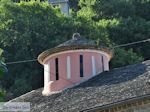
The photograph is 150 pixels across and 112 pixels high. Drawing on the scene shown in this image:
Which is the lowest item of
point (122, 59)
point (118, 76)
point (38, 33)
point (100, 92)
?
point (122, 59)

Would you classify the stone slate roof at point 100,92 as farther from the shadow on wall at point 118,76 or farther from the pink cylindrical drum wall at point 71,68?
the pink cylindrical drum wall at point 71,68

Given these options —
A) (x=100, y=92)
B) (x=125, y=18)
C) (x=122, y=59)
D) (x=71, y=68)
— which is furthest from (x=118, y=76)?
(x=125, y=18)

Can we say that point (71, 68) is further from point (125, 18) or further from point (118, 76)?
point (125, 18)

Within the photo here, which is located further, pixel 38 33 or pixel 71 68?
pixel 38 33

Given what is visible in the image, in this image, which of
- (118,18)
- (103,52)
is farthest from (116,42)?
(103,52)

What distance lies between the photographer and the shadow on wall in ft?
54.4

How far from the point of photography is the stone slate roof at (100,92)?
14.1m

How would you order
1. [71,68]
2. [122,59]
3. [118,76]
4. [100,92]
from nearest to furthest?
[100,92] < [118,76] < [71,68] < [122,59]

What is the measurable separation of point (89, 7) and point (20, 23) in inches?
463

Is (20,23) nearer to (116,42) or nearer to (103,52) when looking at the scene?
(116,42)

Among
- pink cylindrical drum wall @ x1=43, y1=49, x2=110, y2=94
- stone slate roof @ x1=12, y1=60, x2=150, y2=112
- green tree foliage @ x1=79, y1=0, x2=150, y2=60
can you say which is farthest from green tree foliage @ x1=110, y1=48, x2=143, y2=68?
stone slate roof @ x1=12, y1=60, x2=150, y2=112

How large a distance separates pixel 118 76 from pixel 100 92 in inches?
85.7

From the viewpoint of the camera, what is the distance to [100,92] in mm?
15539

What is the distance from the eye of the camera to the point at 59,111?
14828mm
